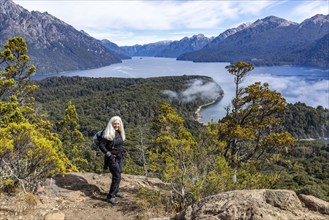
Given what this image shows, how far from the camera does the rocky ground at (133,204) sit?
18.0 feet

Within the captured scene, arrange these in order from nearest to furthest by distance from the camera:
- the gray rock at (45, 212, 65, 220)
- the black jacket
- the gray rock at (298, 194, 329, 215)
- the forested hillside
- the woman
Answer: the gray rock at (298, 194, 329, 215)
the gray rock at (45, 212, 65, 220)
the woman
the black jacket
the forested hillside

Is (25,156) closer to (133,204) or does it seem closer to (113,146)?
(113,146)

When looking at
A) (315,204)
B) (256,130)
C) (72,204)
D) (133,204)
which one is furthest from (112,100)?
(315,204)

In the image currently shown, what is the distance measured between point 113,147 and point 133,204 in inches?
64.7

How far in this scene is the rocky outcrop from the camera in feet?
17.3

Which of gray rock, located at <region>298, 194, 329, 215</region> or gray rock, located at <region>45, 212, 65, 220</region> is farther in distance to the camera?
gray rock, located at <region>45, 212, 65, 220</region>

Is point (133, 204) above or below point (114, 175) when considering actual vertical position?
below

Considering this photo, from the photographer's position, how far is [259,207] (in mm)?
5414

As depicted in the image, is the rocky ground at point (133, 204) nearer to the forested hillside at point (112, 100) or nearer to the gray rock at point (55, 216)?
the gray rock at point (55, 216)

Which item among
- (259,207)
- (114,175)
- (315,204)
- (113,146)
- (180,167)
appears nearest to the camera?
(259,207)

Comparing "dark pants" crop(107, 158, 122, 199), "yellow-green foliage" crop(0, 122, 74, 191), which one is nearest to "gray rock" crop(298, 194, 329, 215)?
"dark pants" crop(107, 158, 122, 199)

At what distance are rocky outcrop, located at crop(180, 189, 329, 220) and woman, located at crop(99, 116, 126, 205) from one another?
259 centimetres

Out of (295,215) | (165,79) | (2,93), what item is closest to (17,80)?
(2,93)

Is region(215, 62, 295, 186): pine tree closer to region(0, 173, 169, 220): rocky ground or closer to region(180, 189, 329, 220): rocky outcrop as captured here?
region(0, 173, 169, 220): rocky ground
